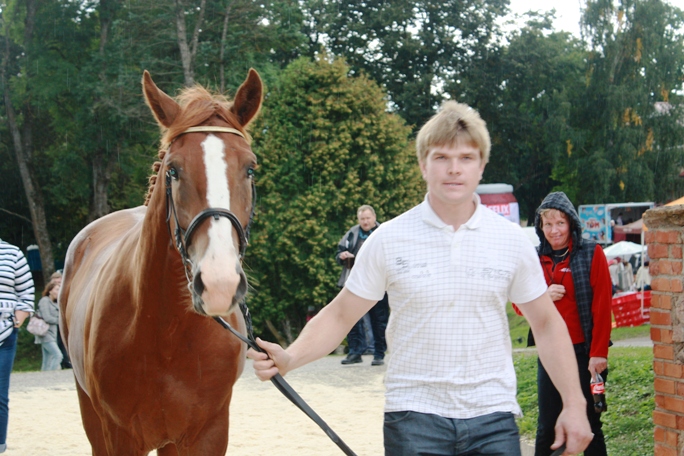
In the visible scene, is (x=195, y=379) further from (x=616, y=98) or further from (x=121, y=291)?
(x=616, y=98)

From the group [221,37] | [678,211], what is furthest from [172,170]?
[221,37]

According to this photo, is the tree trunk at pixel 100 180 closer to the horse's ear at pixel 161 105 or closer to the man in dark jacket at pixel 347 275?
the man in dark jacket at pixel 347 275

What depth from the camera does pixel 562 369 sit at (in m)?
2.61

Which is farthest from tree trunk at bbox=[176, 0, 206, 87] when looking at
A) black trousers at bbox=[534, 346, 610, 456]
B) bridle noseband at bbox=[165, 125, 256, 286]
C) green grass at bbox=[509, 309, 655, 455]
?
bridle noseband at bbox=[165, 125, 256, 286]

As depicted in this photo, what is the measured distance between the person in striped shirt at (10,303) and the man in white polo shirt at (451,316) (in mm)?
4227

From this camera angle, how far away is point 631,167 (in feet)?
122

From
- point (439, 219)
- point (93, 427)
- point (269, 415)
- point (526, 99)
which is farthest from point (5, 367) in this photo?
point (526, 99)

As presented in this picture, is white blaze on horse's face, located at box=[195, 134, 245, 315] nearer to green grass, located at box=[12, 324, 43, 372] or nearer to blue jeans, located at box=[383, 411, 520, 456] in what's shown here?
blue jeans, located at box=[383, 411, 520, 456]

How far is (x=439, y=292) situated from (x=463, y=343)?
0.62ft

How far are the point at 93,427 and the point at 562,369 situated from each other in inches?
137

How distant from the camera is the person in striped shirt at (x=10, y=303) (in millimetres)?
5980

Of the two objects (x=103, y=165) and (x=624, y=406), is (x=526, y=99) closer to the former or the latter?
(x=103, y=165)

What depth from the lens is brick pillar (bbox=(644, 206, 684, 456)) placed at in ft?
13.2

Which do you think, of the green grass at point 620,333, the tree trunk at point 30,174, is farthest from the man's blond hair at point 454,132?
the tree trunk at point 30,174
